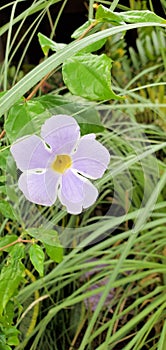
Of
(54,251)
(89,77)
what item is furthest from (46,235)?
(89,77)

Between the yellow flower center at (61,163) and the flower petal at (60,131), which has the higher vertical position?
the flower petal at (60,131)

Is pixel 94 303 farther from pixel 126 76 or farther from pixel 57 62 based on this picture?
pixel 126 76

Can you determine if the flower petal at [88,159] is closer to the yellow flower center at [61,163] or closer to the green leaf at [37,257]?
the yellow flower center at [61,163]

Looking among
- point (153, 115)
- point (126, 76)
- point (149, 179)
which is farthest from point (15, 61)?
point (149, 179)

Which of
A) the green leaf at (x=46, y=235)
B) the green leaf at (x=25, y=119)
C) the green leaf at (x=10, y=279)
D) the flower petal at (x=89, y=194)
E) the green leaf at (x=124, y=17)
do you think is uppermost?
the green leaf at (x=124, y=17)

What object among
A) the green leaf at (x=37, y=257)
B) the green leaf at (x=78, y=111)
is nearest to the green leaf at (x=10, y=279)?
the green leaf at (x=37, y=257)

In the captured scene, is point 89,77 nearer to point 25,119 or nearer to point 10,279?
point 25,119
